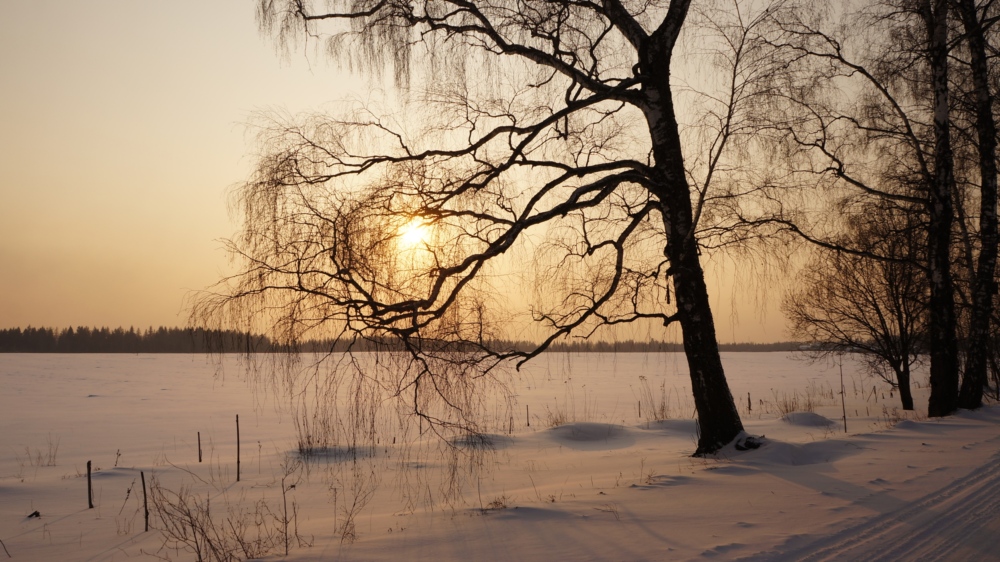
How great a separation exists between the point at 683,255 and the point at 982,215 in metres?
8.50

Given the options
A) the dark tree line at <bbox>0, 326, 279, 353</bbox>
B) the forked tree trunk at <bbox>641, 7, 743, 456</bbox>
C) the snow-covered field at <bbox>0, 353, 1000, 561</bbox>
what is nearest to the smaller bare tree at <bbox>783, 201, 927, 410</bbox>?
the snow-covered field at <bbox>0, 353, 1000, 561</bbox>

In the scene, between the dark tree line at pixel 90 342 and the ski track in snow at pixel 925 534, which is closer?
the ski track in snow at pixel 925 534

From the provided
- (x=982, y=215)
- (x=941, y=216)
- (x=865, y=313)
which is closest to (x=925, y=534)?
(x=941, y=216)

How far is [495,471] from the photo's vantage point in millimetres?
11562

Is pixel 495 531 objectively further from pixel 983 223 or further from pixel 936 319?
pixel 983 223

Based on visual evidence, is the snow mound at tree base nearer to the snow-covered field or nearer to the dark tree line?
the snow-covered field

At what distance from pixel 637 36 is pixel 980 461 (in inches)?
273

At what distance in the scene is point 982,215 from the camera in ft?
44.2

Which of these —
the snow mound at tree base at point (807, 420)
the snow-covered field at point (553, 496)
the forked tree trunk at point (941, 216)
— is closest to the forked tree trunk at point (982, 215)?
the forked tree trunk at point (941, 216)

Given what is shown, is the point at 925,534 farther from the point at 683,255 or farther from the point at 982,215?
the point at 982,215

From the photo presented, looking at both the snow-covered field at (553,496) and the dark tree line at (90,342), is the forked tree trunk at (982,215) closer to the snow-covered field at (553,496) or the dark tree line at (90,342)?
the snow-covered field at (553,496)

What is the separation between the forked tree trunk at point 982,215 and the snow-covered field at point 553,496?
1.08 metres

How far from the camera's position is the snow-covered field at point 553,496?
5.36 meters

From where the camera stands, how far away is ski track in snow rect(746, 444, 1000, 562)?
4.73 meters
